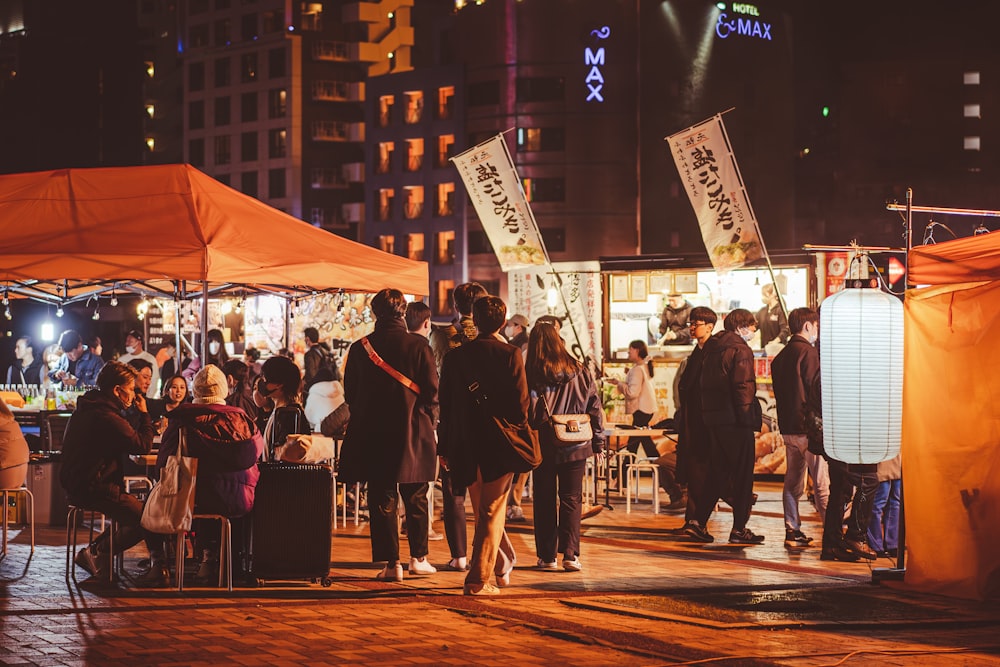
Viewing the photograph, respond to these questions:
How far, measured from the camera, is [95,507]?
377 inches

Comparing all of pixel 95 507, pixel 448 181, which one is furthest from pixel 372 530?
pixel 448 181

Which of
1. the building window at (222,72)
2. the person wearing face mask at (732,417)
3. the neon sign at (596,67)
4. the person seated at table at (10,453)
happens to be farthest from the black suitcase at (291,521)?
the building window at (222,72)

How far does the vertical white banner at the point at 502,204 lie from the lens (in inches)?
722

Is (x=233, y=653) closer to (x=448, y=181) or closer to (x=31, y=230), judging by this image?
(x=31, y=230)

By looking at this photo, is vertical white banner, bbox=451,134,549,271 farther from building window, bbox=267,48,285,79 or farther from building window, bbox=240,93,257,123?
building window, bbox=240,93,257,123

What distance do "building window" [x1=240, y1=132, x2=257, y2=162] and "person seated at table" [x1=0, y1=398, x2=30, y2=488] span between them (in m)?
74.4

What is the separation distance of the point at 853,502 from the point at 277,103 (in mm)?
73912

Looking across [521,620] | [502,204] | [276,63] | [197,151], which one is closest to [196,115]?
[197,151]

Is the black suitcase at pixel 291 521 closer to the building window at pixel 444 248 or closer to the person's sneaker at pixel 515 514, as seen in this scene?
the person's sneaker at pixel 515 514

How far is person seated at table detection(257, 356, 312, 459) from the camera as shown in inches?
402

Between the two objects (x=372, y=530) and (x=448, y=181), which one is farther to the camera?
(x=448, y=181)

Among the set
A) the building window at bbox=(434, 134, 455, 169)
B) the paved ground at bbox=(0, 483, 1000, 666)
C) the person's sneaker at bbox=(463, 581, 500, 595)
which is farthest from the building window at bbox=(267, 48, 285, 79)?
the person's sneaker at bbox=(463, 581, 500, 595)

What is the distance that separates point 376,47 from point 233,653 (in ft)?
252

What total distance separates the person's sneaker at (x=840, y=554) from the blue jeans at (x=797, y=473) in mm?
675
